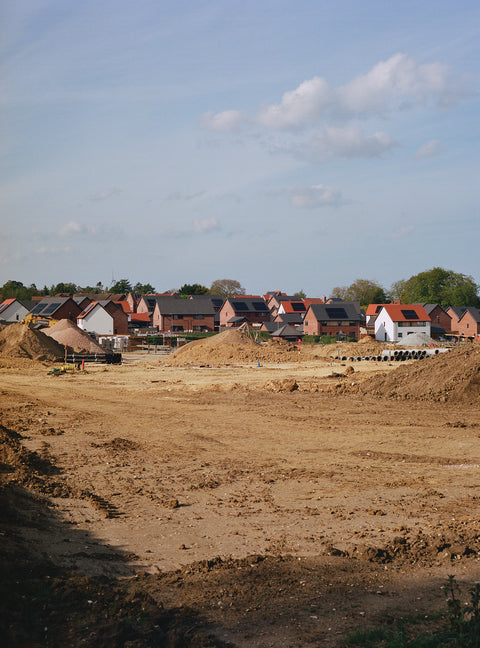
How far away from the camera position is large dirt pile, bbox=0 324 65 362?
5238 centimetres

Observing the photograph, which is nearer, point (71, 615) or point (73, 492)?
point (71, 615)

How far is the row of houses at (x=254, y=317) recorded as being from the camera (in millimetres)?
86750

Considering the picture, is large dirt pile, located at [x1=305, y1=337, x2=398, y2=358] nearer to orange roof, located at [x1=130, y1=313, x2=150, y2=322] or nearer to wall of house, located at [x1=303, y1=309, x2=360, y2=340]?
wall of house, located at [x1=303, y1=309, x2=360, y2=340]

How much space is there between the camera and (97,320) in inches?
3378

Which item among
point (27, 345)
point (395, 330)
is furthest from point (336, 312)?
point (27, 345)

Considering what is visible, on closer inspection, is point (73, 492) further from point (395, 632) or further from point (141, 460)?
point (395, 632)

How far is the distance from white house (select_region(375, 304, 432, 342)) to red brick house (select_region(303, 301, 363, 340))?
4.43 m

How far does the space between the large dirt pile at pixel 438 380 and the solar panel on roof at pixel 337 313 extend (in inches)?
2616

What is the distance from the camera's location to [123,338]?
73562mm

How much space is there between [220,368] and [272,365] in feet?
20.0

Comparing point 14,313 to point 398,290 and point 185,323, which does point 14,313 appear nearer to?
point 185,323

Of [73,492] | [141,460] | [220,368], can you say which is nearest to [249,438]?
[141,460]

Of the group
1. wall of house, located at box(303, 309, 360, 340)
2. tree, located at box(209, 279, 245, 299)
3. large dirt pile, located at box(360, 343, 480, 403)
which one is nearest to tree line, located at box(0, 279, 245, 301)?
tree, located at box(209, 279, 245, 299)

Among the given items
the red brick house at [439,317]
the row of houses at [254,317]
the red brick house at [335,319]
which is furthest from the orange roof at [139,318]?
the red brick house at [439,317]
